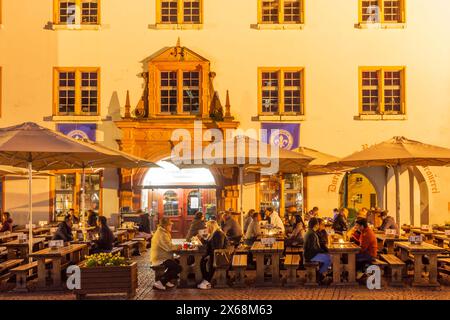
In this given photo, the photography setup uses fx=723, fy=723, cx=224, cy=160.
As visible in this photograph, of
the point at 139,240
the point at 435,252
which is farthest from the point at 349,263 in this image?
the point at 139,240

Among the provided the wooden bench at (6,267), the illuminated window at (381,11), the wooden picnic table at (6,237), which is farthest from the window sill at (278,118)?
the wooden bench at (6,267)

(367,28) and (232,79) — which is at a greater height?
(367,28)

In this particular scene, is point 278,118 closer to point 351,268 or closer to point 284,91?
point 284,91

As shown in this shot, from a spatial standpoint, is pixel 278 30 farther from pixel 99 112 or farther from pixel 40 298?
pixel 40 298

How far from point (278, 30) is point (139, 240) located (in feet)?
30.1

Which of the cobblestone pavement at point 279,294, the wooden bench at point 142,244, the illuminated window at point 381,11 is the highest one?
the illuminated window at point 381,11

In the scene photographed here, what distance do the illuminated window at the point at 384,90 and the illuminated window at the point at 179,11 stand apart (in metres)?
6.29

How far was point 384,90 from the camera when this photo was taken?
25891 millimetres

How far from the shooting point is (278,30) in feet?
85.2

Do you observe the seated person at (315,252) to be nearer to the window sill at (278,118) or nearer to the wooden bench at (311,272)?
the wooden bench at (311,272)

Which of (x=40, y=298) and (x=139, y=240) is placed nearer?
(x=40, y=298)

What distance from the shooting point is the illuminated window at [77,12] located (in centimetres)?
2622

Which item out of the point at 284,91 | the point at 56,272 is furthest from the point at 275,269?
the point at 284,91

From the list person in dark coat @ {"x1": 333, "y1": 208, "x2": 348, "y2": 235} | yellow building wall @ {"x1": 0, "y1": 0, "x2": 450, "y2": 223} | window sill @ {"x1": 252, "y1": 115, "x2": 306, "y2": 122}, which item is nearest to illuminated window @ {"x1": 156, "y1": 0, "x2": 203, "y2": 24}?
yellow building wall @ {"x1": 0, "y1": 0, "x2": 450, "y2": 223}
